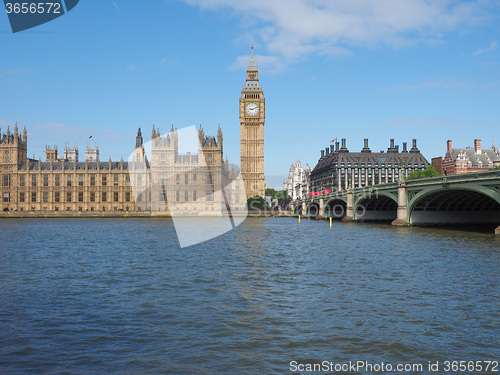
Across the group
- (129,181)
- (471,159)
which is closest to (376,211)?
(471,159)

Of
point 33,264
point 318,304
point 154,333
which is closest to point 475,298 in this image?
point 318,304

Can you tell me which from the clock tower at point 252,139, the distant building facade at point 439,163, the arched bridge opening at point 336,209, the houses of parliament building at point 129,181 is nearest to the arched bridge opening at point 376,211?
the arched bridge opening at point 336,209

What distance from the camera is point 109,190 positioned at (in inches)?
5856

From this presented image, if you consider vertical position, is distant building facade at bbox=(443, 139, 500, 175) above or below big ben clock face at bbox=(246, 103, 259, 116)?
below

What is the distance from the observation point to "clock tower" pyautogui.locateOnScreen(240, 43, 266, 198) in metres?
164

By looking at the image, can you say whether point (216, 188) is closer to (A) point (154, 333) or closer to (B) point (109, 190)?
(B) point (109, 190)

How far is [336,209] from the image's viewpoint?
132 m

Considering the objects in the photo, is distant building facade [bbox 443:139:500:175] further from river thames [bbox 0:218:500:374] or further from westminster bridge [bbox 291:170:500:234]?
river thames [bbox 0:218:500:374]

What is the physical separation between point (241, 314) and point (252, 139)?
499 feet

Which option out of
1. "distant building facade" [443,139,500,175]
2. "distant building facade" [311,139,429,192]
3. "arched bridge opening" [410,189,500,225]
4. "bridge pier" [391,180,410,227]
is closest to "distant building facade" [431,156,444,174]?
"distant building facade" [443,139,500,175]

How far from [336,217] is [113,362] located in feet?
374

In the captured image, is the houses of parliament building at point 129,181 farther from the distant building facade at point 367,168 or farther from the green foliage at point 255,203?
the distant building facade at point 367,168

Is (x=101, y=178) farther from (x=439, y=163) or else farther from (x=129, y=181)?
(x=439, y=163)

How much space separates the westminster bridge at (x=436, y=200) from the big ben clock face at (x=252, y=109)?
80.1m
